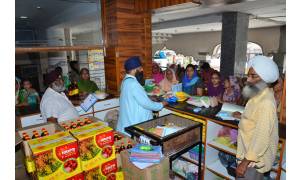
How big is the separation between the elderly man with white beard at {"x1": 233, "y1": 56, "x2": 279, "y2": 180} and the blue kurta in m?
0.97

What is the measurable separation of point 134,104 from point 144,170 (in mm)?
921

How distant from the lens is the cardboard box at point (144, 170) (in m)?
1.41

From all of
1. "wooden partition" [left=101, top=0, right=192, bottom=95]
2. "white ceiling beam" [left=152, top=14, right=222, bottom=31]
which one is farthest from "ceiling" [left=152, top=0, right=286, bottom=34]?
"wooden partition" [left=101, top=0, right=192, bottom=95]

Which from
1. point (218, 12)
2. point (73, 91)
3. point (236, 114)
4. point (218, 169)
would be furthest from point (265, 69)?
point (218, 12)

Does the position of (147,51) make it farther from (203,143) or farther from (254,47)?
(254,47)

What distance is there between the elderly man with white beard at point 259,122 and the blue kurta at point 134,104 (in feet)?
3.17

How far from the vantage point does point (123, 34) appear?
3.30m

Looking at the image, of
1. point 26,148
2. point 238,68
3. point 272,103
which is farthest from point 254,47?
point 26,148

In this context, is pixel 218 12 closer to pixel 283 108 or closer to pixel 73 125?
pixel 283 108

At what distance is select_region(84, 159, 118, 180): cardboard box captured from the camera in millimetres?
1424

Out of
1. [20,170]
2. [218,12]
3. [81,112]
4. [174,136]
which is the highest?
[218,12]

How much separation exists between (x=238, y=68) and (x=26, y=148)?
18.6 feet

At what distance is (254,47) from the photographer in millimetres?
9031

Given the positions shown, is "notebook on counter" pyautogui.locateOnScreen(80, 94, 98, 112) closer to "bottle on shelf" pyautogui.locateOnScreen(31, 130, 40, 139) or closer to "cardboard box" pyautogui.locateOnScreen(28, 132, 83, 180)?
"bottle on shelf" pyautogui.locateOnScreen(31, 130, 40, 139)
